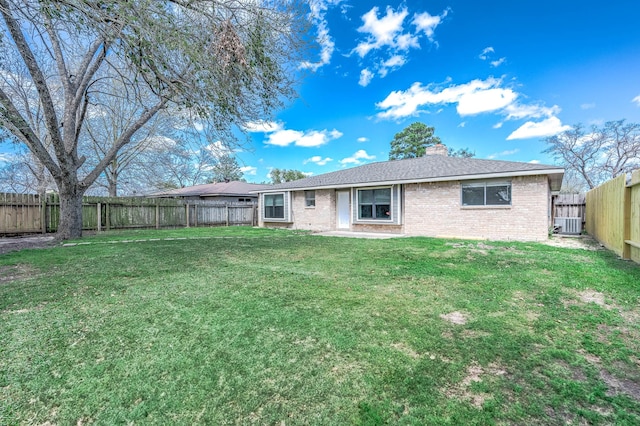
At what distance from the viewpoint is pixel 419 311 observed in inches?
140

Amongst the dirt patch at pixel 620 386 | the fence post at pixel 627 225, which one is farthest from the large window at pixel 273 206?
the dirt patch at pixel 620 386

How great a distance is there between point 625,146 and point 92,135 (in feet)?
127

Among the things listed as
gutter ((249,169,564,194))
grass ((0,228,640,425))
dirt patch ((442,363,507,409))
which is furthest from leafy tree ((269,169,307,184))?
dirt patch ((442,363,507,409))

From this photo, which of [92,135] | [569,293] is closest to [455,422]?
[569,293]

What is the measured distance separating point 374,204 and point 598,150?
2389 cm

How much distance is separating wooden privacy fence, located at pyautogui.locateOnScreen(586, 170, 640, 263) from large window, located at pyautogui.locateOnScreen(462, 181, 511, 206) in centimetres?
259

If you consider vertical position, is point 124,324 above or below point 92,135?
below

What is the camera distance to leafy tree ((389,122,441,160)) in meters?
35.1

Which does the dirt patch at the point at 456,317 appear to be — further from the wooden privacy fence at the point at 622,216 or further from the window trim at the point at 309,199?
the window trim at the point at 309,199

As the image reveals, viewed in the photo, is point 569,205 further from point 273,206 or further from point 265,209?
point 265,209

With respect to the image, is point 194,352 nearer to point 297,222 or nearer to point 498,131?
point 297,222

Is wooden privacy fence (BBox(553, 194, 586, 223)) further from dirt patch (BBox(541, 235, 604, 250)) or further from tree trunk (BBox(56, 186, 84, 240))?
tree trunk (BBox(56, 186, 84, 240))

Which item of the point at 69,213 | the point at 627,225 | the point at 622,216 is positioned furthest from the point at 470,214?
the point at 69,213

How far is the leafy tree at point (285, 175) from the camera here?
145ft
